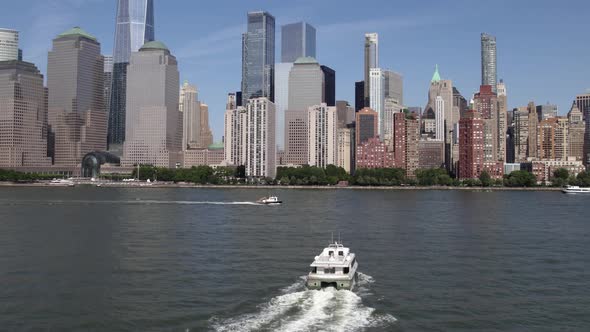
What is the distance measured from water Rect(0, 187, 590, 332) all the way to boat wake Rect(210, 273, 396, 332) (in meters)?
0.12

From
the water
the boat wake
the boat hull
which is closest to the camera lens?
the boat wake

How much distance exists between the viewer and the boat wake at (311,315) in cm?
3847

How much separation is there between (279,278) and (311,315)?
1214 centimetres

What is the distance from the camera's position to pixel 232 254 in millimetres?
65688

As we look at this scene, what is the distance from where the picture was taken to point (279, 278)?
5269 centimetres

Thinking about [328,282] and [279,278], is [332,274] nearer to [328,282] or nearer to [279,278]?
[328,282]

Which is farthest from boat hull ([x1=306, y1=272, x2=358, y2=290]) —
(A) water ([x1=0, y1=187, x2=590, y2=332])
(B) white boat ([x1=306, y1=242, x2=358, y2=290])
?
(A) water ([x1=0, y1=187, x2=590, y2=332])

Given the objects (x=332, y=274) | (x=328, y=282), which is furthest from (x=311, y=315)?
(x=332, y=274)

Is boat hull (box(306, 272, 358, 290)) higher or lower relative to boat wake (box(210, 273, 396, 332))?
higher

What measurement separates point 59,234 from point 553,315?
64.6 meters

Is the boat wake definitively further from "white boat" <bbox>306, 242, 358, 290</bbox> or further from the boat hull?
"white boat" <bbox>306, 242, 358, 290</bbox>

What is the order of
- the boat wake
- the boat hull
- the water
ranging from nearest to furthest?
the boat wake < the water < the boat hull

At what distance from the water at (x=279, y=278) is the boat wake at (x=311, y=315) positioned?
0.12 m

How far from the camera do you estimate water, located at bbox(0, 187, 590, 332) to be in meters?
40.3
